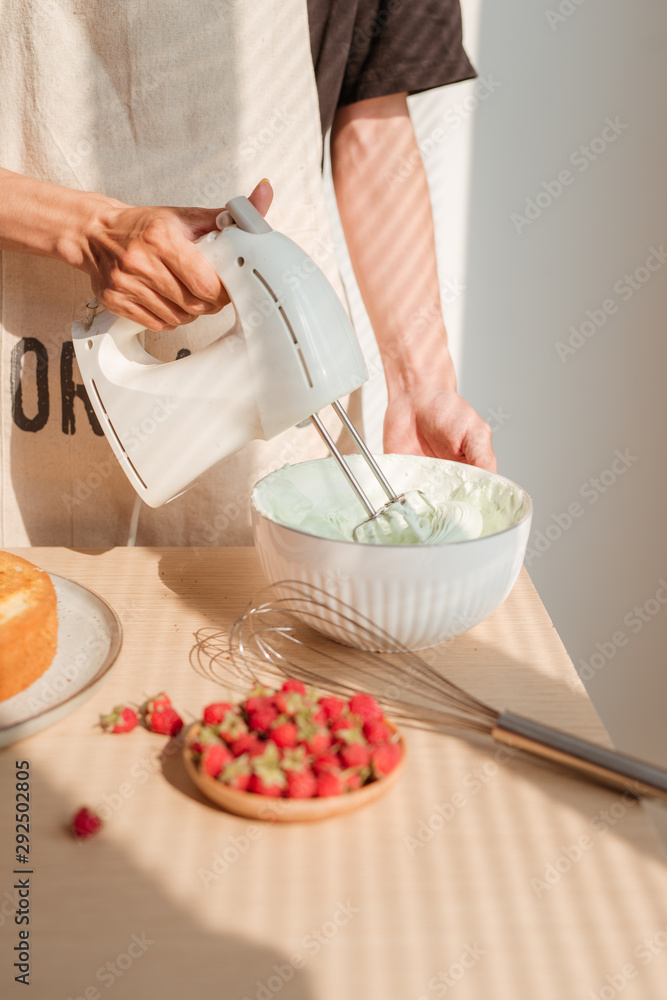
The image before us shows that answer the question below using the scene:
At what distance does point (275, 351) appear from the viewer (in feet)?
1.72

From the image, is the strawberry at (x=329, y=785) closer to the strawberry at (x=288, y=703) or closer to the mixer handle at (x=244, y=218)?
the strawberry at (x=288, y=703)

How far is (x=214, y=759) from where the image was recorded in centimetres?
43

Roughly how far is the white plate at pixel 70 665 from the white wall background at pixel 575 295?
0.77 m

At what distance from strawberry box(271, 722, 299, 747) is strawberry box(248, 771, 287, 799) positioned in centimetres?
2

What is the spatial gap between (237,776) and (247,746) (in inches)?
0.8

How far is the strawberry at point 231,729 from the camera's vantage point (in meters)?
0.44

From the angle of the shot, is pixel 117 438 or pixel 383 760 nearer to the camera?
pixel 383 760

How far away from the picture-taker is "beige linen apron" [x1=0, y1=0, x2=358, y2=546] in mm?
766

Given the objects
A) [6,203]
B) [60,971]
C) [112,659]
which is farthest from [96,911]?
[6,203]

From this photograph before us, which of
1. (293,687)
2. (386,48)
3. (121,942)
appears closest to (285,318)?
(293,687)

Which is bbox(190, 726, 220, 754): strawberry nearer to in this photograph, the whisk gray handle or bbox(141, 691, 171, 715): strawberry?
bbox(141, 691, 171, 715): strawberry

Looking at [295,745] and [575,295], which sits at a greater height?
[575,295]

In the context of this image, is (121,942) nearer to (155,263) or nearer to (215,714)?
(215,714)

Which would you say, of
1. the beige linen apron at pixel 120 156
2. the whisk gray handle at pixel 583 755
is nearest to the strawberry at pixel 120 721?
the whisk gray handle at pixel 583 755
